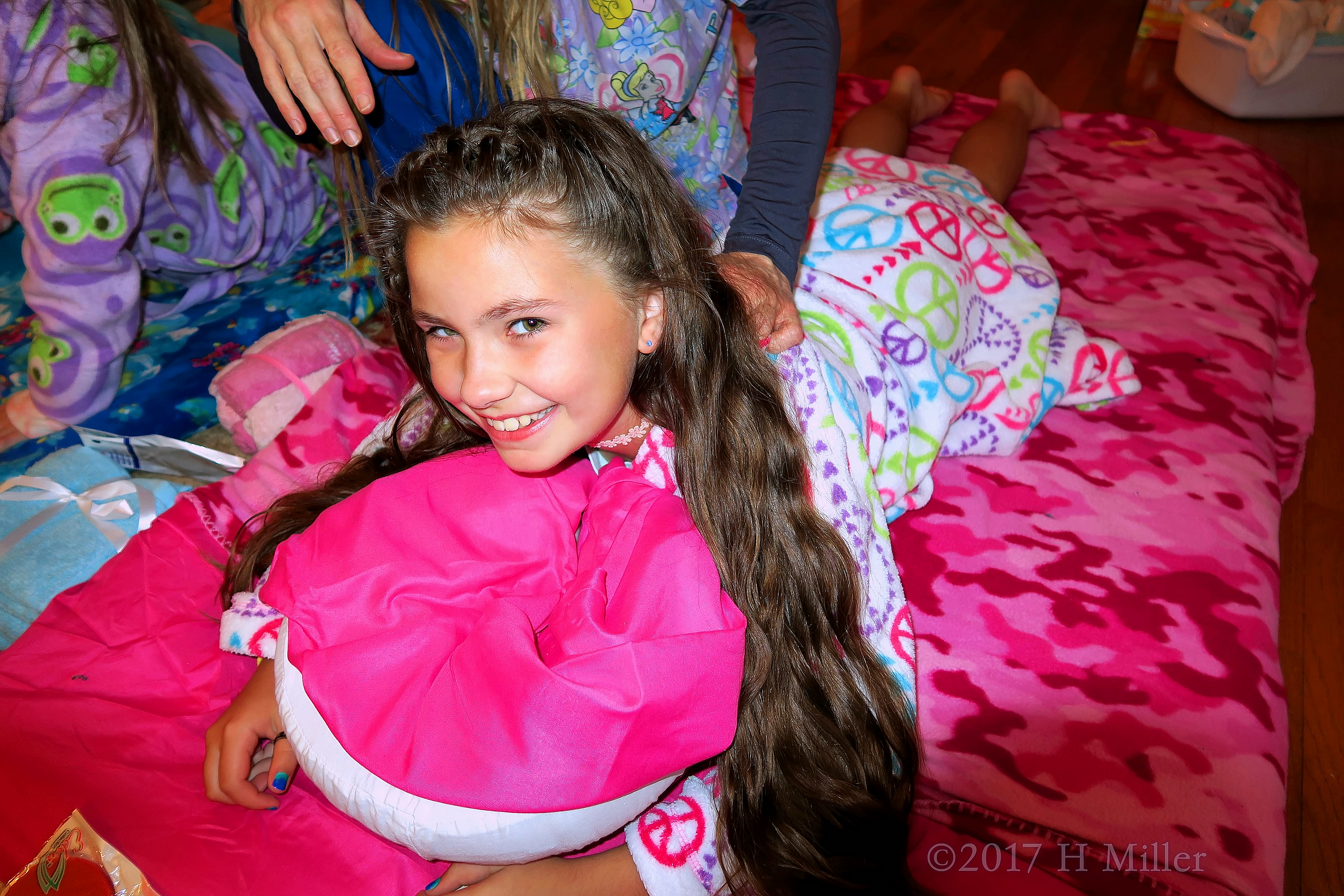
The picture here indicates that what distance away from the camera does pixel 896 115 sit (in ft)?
5.72

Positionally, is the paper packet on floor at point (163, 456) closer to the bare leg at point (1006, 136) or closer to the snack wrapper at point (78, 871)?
the snack wrapper at point (78, 871)

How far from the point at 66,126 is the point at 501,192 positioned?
0.94 metres

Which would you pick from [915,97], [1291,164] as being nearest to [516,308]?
[915,97]

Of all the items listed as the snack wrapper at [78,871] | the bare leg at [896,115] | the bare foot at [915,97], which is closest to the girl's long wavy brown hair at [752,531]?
the snack wrapper at [78,871]

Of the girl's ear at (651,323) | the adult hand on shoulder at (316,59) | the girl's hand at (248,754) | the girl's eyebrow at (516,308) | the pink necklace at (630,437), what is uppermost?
the adult hand on shoulder at (316,59)

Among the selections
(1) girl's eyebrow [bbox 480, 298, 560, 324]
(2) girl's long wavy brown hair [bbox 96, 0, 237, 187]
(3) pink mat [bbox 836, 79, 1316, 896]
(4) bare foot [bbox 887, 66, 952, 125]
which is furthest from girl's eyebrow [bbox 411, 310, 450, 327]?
(4) bare foot [bbox 887, 66, 952, 125]

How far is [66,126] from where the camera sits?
1240 millimetres

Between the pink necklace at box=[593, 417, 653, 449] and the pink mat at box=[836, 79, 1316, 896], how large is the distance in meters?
0.41

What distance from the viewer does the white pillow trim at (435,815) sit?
2.32 ft

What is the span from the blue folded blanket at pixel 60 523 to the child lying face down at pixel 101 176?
0.55 feet

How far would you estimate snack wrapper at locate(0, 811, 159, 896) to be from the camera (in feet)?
2.47

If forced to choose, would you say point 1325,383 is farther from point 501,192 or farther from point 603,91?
point 501,192

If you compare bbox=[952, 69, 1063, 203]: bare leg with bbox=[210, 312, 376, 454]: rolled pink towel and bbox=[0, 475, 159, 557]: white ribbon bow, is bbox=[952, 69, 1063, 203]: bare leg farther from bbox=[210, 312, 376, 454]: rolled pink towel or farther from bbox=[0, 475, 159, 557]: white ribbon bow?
bbox=[0, 475, 159, 557]: white ribbon bow

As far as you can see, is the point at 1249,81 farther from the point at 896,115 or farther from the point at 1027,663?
the point at 1027,663
